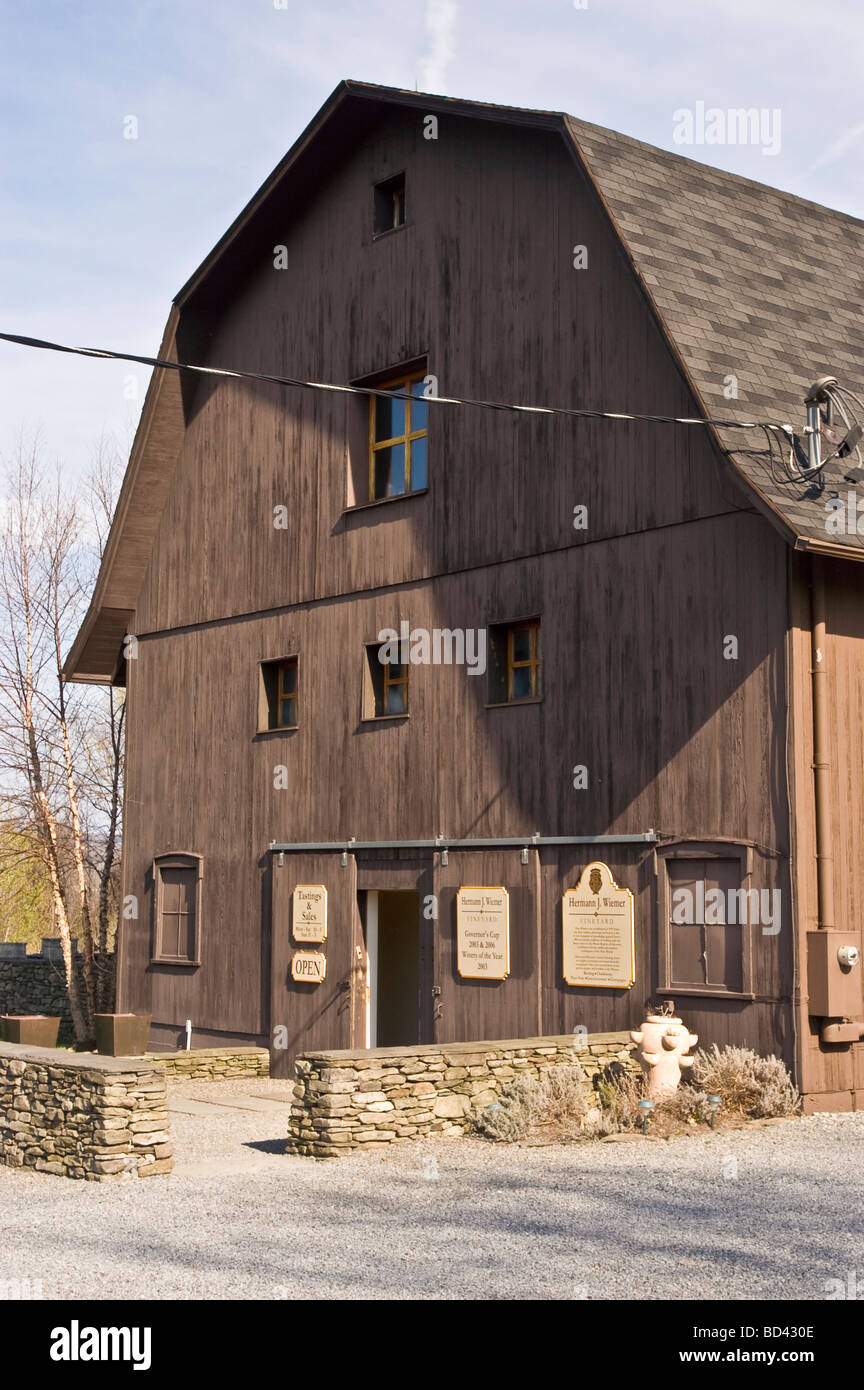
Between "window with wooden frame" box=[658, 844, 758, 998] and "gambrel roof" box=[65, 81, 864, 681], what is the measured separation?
Result: 10.7 feet

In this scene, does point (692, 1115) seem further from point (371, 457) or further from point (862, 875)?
point (371, 457)

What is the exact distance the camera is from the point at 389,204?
64.4 ft

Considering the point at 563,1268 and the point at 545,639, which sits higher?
the point at 545,639

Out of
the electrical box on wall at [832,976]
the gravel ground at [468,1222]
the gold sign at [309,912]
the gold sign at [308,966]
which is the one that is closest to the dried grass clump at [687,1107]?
the gravel ground at [468,1222]

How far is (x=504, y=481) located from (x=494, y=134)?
415 centimetres

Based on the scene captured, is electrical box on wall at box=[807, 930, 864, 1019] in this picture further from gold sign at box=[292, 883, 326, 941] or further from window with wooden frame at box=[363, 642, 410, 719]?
gold sign at box=[292, 883, 326, 941]

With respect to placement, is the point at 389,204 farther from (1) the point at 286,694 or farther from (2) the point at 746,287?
(1) the point at 286,694

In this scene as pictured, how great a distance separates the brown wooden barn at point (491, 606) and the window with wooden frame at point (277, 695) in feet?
0.17

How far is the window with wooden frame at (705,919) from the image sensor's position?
562 inches

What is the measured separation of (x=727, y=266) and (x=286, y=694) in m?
8.06

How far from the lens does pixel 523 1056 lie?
1385cm

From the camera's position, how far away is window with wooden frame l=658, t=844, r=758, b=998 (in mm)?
14273

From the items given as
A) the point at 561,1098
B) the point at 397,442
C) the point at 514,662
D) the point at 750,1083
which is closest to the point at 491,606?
the point at 514,662
